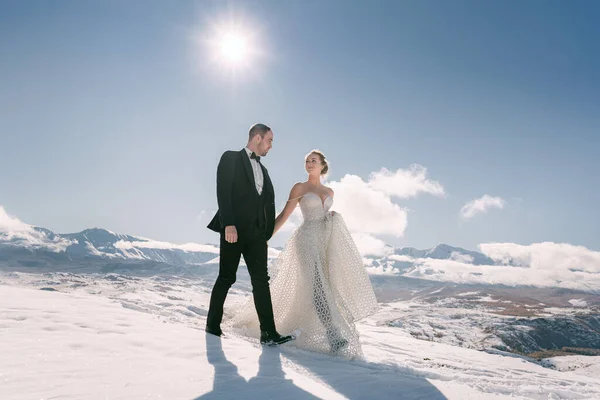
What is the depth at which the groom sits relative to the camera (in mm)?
4809

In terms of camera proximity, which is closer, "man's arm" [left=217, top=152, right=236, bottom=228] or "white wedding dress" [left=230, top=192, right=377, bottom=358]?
"man's arm" [left=217, top=152, right=236, bottom=228]

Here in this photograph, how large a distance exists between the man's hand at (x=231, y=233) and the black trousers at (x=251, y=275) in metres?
0.27

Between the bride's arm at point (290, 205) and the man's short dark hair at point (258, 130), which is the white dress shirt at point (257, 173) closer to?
the man's short dark hair at point (258, 130)

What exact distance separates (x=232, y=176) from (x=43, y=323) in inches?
106

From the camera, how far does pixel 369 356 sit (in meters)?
5.09

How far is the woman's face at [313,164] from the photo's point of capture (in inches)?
254

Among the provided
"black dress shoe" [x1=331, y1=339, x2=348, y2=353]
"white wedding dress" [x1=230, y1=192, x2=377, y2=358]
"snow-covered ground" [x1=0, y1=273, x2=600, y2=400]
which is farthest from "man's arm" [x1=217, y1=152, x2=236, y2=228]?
"black dress shoe" [x1=331, y1=339, x2=348, y2=353]

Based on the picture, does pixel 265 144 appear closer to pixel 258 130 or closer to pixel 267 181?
pixel 258 130

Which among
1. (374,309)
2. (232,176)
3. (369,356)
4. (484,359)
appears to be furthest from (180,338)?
(484,359)

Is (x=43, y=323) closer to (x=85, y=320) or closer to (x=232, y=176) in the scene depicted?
(x=85, y=320)

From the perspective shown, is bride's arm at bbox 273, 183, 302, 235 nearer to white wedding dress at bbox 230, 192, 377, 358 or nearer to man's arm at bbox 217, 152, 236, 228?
white wedding dress at bbox 230, 192, 377, 358

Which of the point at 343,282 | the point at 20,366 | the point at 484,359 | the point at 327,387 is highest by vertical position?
the point at 343,282

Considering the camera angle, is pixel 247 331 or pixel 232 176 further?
pixel 247 331

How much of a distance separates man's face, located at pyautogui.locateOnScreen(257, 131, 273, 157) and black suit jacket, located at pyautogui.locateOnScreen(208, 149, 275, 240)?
11.3 inches
